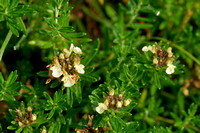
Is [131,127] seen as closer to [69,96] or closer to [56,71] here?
[69,96]

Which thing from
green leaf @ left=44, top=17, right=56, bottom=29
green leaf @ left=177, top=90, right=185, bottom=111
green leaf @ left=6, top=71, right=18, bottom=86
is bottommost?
green leaf @ left=177, top=90, right=185, bottom=111

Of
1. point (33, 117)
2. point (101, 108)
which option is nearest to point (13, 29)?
point (33, 117)

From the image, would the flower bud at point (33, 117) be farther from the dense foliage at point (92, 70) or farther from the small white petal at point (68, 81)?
the small white petal at point (68, 81)

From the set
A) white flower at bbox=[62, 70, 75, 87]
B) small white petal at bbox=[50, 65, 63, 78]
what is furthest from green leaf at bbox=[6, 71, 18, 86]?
white flower at bbox=[62, 70, 75, 87]

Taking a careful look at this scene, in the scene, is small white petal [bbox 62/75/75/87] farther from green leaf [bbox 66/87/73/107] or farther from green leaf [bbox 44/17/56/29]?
green leaf [bbox 44/17/56/29]

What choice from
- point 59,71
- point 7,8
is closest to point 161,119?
point 59,71

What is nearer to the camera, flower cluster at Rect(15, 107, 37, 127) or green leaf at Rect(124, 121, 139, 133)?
flower cluster at Rect(15, 107, 37, 127)
